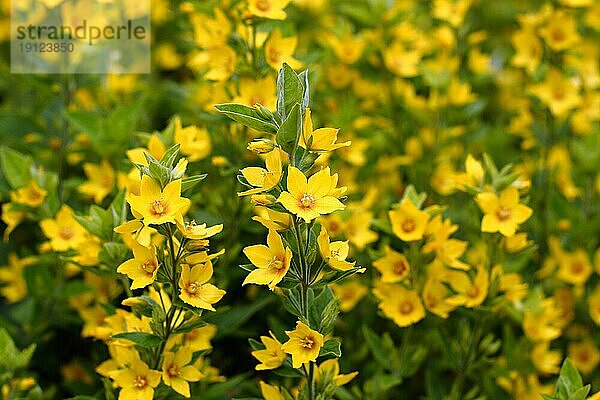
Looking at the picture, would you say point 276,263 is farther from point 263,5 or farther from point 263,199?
point 263,5

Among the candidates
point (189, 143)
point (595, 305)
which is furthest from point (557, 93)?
point (189, 143)

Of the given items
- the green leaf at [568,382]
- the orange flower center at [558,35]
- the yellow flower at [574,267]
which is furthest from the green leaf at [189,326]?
the orange flower center at [558,35]

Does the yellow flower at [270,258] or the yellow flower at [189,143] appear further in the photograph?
the yellow flower at [189,143]

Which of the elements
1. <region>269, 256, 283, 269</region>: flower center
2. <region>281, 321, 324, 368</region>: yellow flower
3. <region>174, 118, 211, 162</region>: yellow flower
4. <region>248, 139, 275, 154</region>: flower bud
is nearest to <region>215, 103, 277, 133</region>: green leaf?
<region>248, 139, 275, 154</region>: flower bud

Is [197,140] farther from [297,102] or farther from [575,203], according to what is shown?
[575,203]

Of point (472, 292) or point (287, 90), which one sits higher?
point (287, 90)

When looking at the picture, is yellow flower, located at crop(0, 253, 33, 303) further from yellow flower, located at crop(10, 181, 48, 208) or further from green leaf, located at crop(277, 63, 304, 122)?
green leaf, located at crop(277, 63, 304, 122)

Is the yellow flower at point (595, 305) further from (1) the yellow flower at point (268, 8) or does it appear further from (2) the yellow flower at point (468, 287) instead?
(1) the yellow flower at point (268, 8)
